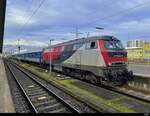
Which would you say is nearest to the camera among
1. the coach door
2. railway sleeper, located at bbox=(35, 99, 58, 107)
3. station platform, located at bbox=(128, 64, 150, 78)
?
railway sleeper, located at bbox=(35, 99, 58, 107)

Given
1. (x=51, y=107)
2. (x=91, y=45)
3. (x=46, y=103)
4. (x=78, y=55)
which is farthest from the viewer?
→ (x=78, y=55)

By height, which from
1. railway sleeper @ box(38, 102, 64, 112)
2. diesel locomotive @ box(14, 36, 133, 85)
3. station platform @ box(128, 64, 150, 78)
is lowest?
railway sleeper @ box(38, 102, 64, 112)

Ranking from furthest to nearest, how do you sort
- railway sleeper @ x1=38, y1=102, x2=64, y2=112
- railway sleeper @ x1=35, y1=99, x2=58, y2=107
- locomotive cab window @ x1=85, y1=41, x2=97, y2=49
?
locomotive cab window @ x1=85, y1=41, x2=97, y2=49
railway sleeper @ x1=35, y1=99, x2=58, y2=107
railway sleeper @ x1=38, y1=102, x2=64, y2=112

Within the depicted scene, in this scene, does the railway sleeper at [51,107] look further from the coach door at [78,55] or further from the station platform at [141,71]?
the coach door at [78,55]

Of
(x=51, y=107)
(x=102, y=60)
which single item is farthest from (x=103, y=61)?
(x=51, y=107)

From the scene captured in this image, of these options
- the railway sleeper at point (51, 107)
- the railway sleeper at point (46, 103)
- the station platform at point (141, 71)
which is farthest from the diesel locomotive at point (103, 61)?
the railway sleeper at point (51, 107)

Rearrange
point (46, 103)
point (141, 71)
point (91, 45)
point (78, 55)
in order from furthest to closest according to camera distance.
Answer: point (141, 71) → point (78, 55) → point (91, 45) → point (46, 103)

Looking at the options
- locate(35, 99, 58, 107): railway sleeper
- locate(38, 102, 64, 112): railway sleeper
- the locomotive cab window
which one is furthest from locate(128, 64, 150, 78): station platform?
locate(38, 102, 64, 112): railway sleeper

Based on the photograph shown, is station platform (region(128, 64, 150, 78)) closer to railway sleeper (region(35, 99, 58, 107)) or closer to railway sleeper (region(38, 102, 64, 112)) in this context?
railway sleeper (region(35, 99, 58, 107))

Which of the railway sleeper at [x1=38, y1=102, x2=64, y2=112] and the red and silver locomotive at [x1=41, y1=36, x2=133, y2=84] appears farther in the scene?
the red and silver locomotive at [x1=41, y1=36, x2=133, y2=84]

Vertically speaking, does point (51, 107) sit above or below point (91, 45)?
below

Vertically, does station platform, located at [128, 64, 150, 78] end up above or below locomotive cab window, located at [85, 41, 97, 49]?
below

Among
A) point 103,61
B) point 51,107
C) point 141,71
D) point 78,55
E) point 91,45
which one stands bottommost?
point 51,107

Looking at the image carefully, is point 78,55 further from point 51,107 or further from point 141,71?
point 141,71
